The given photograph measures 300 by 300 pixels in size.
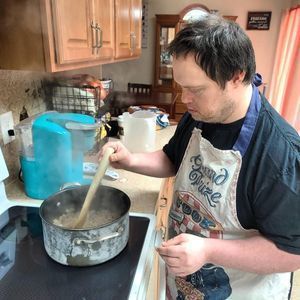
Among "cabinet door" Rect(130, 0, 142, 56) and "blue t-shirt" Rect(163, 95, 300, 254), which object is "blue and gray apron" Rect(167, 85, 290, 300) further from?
"cabinet door" Rect(130, 0, 142, 56)

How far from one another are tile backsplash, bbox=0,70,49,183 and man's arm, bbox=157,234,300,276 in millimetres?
796

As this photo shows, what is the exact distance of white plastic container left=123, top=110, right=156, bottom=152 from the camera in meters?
1.41

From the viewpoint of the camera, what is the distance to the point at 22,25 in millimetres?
859

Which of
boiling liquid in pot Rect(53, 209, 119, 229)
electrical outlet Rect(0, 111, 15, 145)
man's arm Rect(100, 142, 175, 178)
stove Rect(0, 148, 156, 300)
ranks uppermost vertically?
electrical outlet Rect(0, 111, 15, 145)

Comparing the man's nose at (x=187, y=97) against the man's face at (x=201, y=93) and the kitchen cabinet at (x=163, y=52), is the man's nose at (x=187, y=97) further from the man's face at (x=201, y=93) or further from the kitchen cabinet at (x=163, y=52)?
the kitchen cabinet at (x=163, y=52)

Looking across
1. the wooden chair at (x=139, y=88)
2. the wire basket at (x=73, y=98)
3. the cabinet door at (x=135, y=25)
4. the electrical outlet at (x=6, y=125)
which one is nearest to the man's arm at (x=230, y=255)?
the electrical outlet at (x=6, y=125)

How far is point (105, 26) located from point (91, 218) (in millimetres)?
862

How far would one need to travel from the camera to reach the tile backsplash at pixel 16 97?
1.11m

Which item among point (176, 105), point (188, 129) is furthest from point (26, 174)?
point (176, 105)

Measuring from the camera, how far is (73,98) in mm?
1396

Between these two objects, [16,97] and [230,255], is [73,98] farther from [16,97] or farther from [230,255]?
[230,255]

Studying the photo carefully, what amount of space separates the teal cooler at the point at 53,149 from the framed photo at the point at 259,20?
10.9ft

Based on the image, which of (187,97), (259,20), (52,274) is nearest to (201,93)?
(187,97)

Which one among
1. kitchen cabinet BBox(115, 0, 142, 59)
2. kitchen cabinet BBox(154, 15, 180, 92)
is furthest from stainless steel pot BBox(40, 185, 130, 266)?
kitchen cabinet BBox(154, 15, 180, 92)
